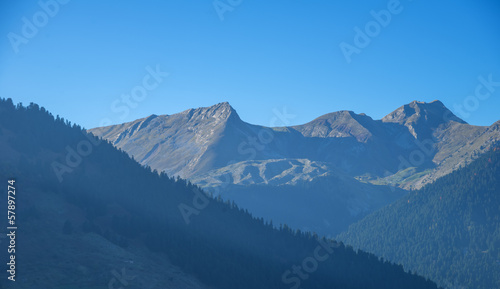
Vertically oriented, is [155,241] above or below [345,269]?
above

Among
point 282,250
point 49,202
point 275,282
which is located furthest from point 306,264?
point 49,202

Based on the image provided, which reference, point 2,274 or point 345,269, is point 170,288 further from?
point 345,269

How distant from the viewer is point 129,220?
15362 cm

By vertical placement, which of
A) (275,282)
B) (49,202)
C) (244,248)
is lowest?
(275,282)

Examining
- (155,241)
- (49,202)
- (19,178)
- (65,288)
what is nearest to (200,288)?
(155,241)

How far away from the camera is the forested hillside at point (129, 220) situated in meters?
141

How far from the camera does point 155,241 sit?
146875 millimetres

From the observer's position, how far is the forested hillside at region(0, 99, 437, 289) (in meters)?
141

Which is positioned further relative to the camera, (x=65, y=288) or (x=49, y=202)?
(x=49, y=202)

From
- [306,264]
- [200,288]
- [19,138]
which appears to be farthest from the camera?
[306,264]

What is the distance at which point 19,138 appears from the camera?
17088 cm

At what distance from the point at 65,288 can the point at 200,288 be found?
39479mm

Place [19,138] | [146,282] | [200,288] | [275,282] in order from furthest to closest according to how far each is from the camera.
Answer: [19,138], [275,282], [200,288], [146,282]

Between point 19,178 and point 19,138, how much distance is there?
29.1m
